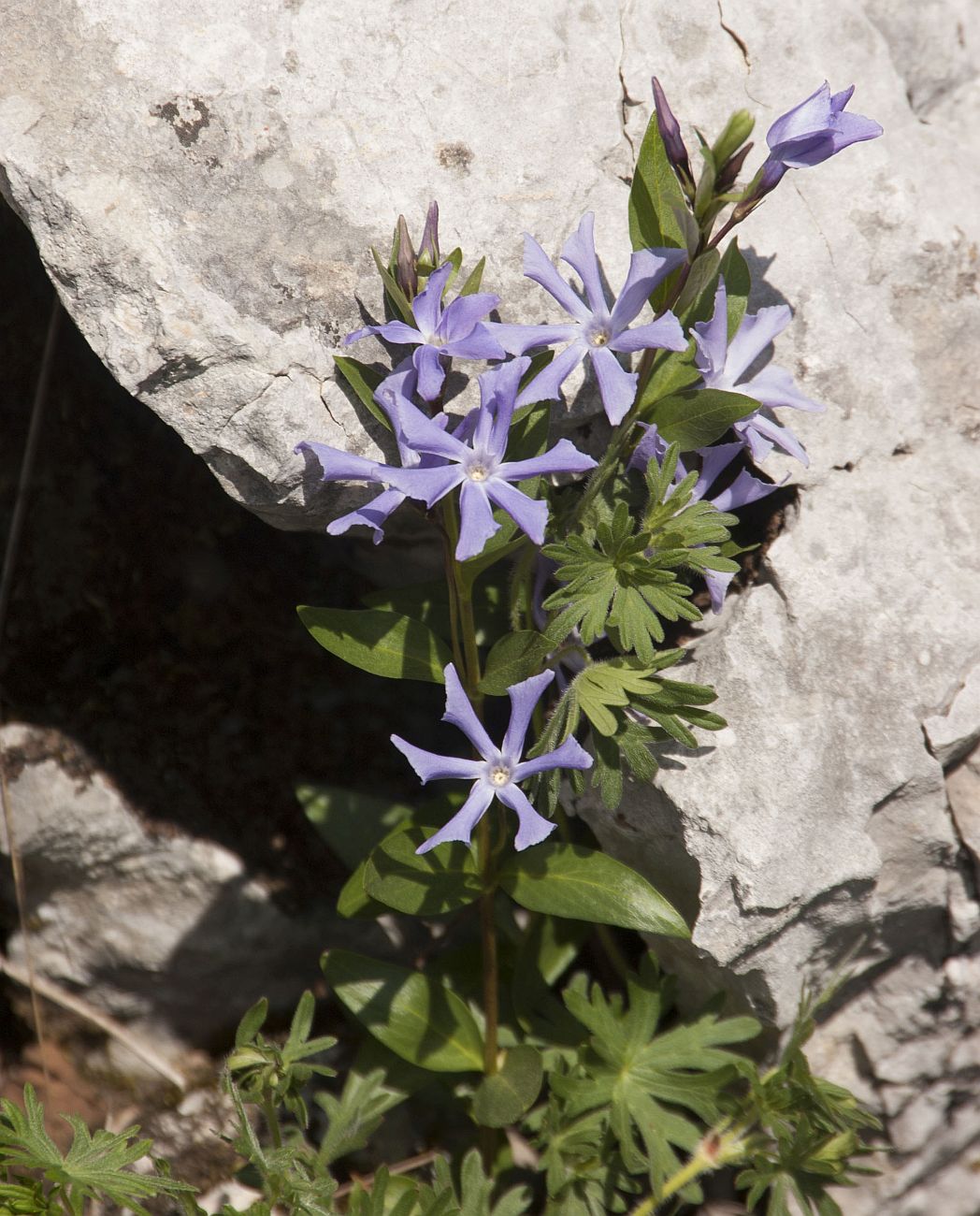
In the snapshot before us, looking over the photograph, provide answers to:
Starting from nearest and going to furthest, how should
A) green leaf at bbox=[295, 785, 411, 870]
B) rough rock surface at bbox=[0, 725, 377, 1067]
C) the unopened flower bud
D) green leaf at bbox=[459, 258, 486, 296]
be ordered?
1. the unopened flower bud
2. green leaf at bbox=[459, 258, 486, 296]
3. green leaf at bbox=[295, 785, 411, 870]
4. rough rock surface at bbox=[0, 725, 377, 1067]

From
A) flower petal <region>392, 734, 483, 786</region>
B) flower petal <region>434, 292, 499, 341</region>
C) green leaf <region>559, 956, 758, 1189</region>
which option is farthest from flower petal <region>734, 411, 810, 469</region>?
green leaf <region>559, 956, 758, 1189</region>

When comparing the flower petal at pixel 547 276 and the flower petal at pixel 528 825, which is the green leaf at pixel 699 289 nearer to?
the flower petal at pixel 547 276

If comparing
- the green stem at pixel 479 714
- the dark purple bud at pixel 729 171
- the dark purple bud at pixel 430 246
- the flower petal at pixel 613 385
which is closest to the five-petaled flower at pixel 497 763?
the green stem at pixel 479 714

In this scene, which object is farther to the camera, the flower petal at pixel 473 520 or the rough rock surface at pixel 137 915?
the rough rock surface at pixel 137 915

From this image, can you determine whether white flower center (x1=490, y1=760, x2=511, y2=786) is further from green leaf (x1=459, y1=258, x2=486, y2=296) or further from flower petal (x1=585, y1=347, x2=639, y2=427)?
green leaf (x1=459, y1=258, x2=486, y2=296)

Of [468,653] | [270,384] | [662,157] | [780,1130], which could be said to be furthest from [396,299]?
[780,1130]

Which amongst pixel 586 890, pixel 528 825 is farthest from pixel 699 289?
pixel 586 890
